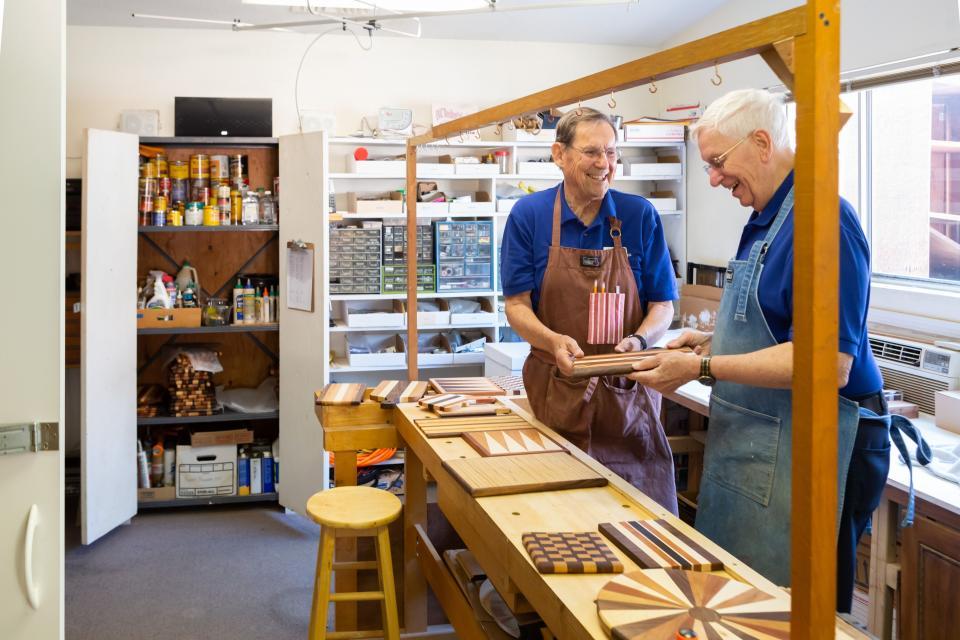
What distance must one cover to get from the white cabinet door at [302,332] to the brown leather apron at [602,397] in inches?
90.6

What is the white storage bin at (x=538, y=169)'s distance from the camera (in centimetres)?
591

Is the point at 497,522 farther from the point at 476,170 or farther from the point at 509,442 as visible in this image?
the point at 476,170

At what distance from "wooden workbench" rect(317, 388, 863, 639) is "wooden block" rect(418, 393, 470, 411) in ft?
0.12

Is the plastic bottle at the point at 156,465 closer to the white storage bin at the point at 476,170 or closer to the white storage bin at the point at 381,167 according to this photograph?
the white storage bin at the point at 381,167

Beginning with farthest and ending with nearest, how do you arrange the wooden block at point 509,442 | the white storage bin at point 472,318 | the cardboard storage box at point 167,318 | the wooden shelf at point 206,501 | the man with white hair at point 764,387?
the white storage bin at point 472,318 < the wooden shelf at point 206,501 < the cardboard storage box at point 167,318 < the wooden block at point 509,442 < the man with white hair at point 764,387

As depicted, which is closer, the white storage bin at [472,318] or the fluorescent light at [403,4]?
the fluorescent light at [403,4]

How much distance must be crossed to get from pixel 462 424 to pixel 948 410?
1.90 meters

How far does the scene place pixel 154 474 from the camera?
16.9 ft

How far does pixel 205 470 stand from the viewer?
5.13m

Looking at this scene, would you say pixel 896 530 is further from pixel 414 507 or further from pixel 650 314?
pixel 414 507

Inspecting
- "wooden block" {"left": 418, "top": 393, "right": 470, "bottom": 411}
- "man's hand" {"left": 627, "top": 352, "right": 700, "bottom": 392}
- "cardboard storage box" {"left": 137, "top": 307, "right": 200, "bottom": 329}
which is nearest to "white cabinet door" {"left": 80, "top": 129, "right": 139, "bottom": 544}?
"cardboard storage box" {"left": 137, "top": 307, "right": 200, "bottom": 329}

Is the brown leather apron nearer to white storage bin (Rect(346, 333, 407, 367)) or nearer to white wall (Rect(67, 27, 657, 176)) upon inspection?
white storage bin (Rect(346, 333, 407, 367))

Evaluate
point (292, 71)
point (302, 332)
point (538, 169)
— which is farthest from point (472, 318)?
point (292, 71)

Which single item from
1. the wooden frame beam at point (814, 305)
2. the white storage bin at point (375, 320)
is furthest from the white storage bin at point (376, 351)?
the wooden frame beam at point (814, 305)
